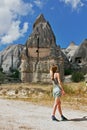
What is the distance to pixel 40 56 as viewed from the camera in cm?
7044

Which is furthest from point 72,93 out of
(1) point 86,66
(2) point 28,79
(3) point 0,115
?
(1) point 86,66

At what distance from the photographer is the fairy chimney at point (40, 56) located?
223 feet

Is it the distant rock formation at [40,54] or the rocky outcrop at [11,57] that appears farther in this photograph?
the rocky outcrop at [11,57]

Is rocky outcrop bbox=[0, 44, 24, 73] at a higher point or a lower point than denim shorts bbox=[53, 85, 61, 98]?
higher

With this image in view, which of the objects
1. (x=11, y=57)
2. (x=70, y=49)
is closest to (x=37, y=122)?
(x=70, y=49)

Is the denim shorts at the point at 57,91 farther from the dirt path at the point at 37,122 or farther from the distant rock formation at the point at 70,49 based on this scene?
the distant rock formation at the point at 70,49

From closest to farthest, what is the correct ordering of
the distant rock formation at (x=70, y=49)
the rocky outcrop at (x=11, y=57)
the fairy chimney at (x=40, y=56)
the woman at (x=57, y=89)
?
the woman at (x=57, y=89) < the fairy chimney at (x=40, y=56) < the distant rock formation at (x=70, y=49) < the rocky outcrop at (x=11, y=57)

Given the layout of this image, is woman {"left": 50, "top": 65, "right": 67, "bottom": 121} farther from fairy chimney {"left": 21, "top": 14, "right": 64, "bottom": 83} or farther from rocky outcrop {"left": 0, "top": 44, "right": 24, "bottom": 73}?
rocky outcrop {"left": 0, "top": 44, "right": 24, "bottom": 73}

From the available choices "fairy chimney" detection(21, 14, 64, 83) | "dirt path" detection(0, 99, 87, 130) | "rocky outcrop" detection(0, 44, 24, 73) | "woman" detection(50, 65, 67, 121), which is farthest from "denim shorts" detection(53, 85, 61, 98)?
"rocky outcrop" detection(0, 44, 24, 73)

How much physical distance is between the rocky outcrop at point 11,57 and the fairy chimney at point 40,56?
51400 mm

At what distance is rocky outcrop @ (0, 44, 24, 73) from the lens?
12562 centimetres

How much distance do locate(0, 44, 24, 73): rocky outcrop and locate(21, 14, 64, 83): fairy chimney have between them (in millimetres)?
51400

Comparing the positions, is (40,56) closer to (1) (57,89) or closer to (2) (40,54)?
(2) (40,54)

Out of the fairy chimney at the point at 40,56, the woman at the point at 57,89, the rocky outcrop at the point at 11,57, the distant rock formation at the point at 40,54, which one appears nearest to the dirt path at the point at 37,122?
the woman at the point at 57,89
